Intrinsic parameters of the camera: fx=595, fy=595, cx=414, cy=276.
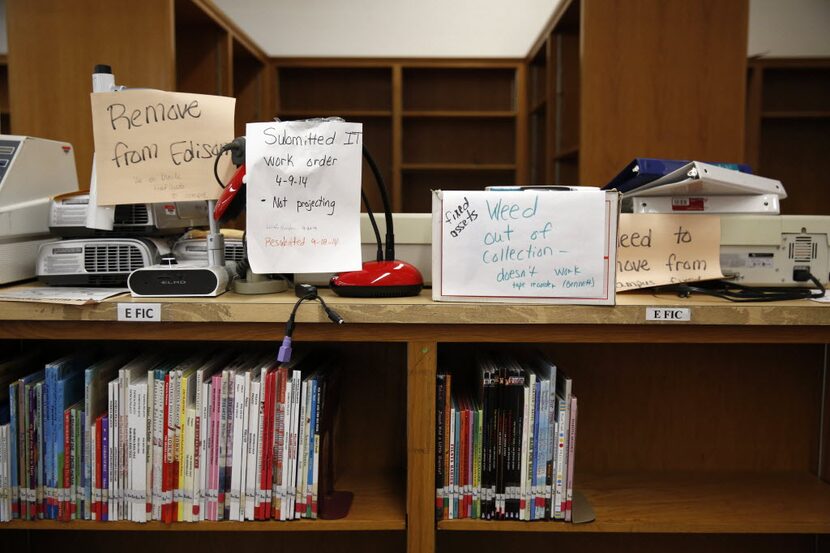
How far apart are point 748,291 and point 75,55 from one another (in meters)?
2.49

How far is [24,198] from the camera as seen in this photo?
121cm

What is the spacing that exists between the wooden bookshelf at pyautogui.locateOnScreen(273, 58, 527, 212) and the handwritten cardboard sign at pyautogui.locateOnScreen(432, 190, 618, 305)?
2977 mm

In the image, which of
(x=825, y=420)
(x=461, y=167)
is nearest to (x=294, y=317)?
(x=825, y=420)

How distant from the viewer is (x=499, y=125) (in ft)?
13.5

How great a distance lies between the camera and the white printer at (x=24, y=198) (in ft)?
3.80

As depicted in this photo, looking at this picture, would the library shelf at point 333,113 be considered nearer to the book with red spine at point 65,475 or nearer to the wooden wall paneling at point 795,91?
the wooden wall paneling at point 795,91

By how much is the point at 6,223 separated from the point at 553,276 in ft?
3.40

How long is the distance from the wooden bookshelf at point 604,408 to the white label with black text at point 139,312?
19mm

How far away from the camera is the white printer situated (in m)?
1.16

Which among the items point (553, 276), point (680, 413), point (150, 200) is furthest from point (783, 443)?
point (150, 200)

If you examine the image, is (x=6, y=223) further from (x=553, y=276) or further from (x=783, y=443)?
(x=783, y=443)

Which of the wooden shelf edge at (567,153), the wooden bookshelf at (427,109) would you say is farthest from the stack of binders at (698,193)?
the wooden bookshelf at (427,109)

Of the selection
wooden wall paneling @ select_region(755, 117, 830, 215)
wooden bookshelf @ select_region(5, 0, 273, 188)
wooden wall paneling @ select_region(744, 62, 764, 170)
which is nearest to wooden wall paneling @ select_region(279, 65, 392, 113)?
wooden bookshelf @ select_region(5, 0, 273, 188)

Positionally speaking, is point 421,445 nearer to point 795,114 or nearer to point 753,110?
point 753,110
